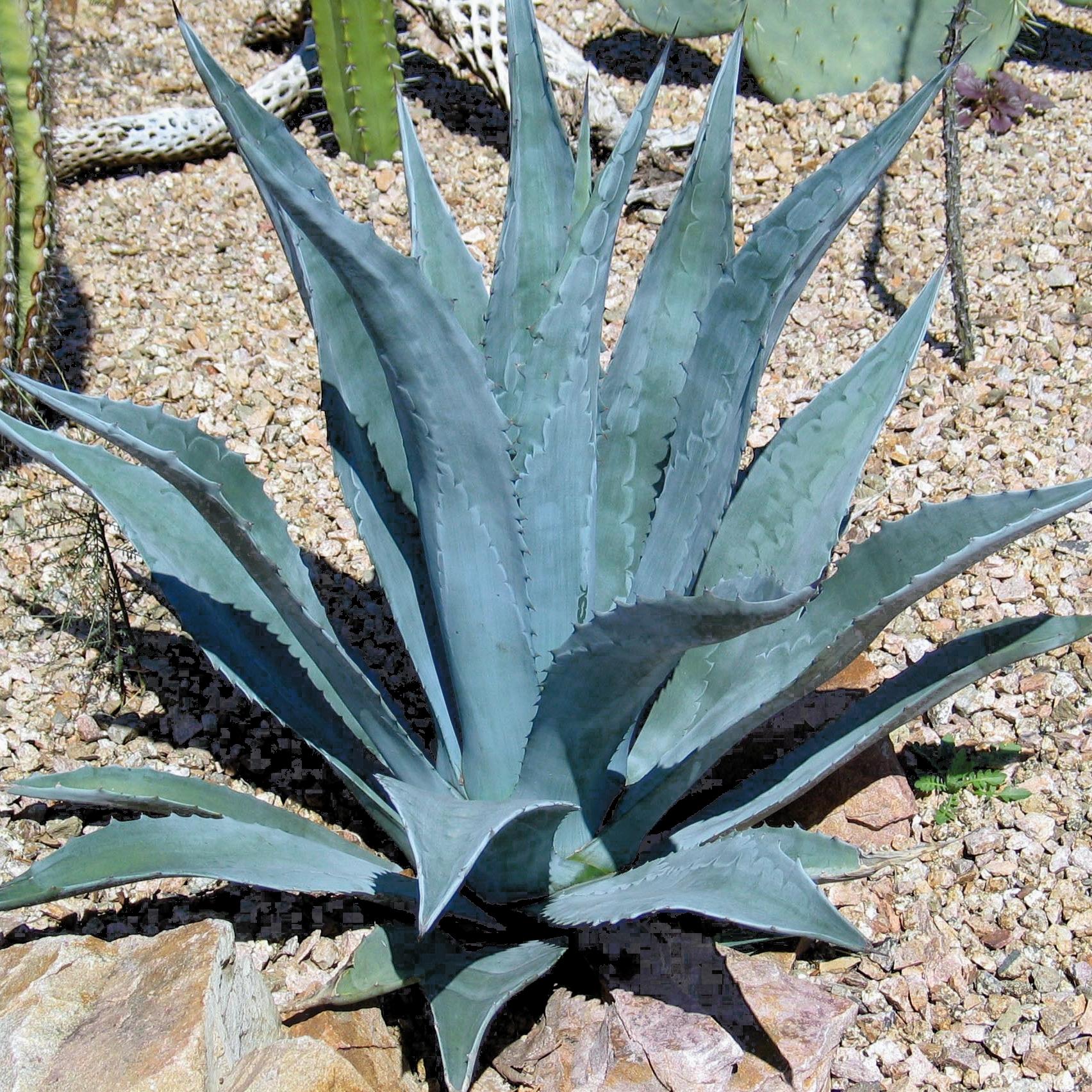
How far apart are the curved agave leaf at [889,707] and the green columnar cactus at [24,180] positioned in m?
1.79

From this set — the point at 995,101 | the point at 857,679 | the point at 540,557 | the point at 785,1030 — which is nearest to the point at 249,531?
the point at 540,557

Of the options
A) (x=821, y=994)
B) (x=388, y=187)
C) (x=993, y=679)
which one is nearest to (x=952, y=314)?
(x=993, y=679)

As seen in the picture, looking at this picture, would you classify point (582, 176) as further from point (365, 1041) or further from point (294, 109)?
point (294, 109)

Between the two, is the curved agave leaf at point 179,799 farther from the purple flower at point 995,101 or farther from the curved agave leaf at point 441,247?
the purple flower at point 995,101

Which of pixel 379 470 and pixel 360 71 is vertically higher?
pixel 360 71

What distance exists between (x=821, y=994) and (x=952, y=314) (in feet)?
6.14

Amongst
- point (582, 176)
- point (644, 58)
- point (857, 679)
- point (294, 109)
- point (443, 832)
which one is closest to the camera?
point (443, 832)

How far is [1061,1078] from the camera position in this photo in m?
1.76

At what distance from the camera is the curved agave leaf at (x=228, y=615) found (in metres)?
1.83

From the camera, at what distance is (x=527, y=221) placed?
1.74 m

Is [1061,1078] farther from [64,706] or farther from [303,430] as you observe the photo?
[303,430]

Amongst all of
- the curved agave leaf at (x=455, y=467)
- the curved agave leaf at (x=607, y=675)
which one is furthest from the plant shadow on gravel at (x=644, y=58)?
the curved agave leaf at (x=607, y=675)

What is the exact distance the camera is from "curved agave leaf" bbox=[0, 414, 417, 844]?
1.83 metres

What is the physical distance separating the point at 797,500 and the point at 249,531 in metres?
0.86
